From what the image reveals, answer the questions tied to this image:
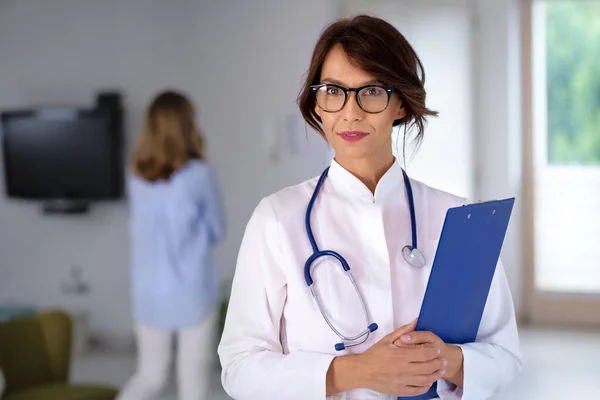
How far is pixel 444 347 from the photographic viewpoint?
1083 millimetres

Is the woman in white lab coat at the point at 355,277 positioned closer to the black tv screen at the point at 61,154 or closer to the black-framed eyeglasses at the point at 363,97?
the black-framed eyeglasses at the point at 363,97

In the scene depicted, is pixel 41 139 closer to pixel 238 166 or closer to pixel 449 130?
pixel 238 166

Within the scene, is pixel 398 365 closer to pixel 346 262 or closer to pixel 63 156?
pixel 346 262

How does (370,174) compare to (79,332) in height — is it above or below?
above

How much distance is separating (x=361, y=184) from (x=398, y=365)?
0.92 feet

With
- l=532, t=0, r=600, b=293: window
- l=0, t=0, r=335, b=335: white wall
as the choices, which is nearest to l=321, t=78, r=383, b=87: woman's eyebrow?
l=0, t=0, r=335, b=335: white wall

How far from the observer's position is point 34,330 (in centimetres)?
259

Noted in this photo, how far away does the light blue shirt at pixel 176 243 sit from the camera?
301 centimetres

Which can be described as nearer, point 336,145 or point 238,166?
point 336,145

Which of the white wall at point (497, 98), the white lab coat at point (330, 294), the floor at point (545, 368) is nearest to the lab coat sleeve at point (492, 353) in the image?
the white lab coat at point (330, 294)

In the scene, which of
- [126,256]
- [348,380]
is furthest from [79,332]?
[348,380]

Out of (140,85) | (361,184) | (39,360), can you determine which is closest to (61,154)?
(140,85)

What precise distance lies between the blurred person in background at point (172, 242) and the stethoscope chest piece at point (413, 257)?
6.39ft

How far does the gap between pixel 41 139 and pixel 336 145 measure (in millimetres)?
3814
